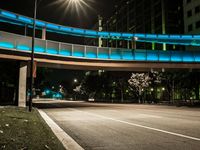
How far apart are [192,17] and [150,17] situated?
29.1 meters

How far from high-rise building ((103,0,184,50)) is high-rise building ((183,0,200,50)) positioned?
8.48m

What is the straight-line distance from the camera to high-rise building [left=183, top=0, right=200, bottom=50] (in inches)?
3078

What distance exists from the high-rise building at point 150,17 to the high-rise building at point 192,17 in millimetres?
8483

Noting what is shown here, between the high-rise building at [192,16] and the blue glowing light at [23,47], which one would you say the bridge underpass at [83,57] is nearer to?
the blue glowing light at [23,47]

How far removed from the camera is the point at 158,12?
102 m

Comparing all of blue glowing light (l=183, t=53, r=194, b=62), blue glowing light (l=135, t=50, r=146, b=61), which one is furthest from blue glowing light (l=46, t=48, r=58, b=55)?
blue glowing light (l=183, t=53, r=194, b=62)

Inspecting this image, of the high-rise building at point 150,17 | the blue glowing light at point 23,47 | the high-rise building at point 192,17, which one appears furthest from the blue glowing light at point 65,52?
the high-rise building at point 192,17

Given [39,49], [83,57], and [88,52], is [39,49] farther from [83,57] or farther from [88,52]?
[88,52]

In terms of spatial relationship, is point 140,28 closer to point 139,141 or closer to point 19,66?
point 19,66

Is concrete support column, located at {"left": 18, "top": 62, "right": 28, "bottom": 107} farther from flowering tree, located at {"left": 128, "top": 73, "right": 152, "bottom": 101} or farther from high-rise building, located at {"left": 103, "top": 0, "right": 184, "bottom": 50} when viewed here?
high-rise building, located at {"left": 103, "top": 0, "right": 184, "bottom": 50}

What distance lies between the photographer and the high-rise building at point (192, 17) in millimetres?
78188

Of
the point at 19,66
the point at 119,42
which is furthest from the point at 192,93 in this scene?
the point at 119,42

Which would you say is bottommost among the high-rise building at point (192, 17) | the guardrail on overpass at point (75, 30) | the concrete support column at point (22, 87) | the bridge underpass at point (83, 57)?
the concrete support column at point (22, 87)

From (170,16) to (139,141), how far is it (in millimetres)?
93755
